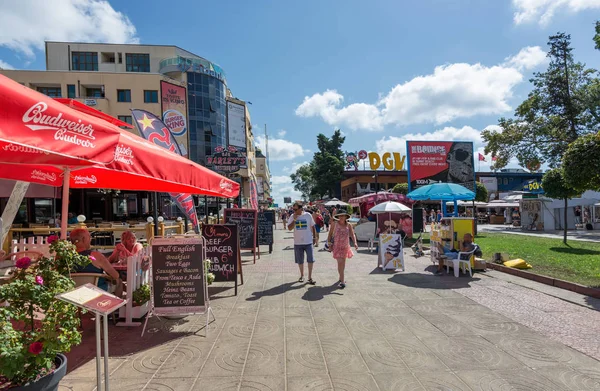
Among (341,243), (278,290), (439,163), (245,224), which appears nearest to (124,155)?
(278,290)

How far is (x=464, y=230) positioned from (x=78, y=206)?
79.1ft

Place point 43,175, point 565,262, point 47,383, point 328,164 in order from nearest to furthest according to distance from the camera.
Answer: point 47,383, point 43,175, point 565,262, point 328,164

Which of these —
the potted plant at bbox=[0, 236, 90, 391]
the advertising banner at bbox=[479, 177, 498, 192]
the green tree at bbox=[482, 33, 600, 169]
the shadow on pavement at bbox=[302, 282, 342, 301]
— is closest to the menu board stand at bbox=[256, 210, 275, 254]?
the shadow on pavement at bbox=[302, 282, 342, 301]

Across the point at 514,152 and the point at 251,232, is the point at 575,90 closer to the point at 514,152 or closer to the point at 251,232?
the point at 514,152

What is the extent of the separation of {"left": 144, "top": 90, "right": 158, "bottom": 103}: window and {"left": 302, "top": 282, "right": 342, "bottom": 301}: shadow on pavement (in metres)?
37.5

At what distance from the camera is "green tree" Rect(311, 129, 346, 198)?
51125mm

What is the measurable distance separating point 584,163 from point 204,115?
4304 cm

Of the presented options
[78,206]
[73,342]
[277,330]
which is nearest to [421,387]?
[277,330]

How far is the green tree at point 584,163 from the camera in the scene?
656cm

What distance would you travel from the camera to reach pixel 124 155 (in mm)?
3268

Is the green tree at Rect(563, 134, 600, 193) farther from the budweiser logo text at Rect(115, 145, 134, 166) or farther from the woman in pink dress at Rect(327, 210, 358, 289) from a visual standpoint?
the budweiser logo text at Rect(115, 145, 134, 166)

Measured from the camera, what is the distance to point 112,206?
25.1 metres

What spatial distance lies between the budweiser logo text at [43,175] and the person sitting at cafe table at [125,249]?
1418 millimetres

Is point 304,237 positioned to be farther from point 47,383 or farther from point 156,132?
point 47,383
